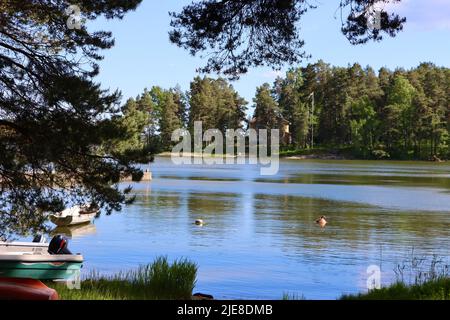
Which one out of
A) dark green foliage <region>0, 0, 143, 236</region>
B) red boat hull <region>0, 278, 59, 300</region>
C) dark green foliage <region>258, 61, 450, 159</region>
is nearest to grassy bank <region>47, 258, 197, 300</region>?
dark green foliage <region>0, 0, 143, 236</region>

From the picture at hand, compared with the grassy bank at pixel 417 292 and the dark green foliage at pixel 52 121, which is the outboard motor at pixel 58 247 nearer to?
the dark green foliage at pixel 52 121

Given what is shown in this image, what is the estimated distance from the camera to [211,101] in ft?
417

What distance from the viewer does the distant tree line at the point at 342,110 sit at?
117m

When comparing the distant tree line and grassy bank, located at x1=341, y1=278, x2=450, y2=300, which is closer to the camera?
grassy bank, located at x1=341, y1=278, x2=450, y2=300

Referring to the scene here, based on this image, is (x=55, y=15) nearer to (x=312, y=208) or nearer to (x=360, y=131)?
(x=312, y=208)

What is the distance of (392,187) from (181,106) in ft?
301

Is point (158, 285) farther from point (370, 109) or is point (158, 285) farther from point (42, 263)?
point (370, 109)

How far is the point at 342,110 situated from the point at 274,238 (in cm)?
10521

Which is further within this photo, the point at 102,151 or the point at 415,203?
the point at 415,203

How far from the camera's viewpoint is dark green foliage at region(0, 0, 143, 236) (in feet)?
38.4

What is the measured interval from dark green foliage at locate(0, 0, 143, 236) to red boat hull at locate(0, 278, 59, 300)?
→ 209 inches

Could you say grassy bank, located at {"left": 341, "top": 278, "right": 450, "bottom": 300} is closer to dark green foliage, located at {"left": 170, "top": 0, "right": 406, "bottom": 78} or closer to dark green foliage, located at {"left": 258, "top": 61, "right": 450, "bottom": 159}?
dark green foliage, located at {"left": 170, "top": 0, "right": 406, "bottom": 78}

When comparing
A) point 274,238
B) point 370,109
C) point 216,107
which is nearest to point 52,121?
point 274,238
